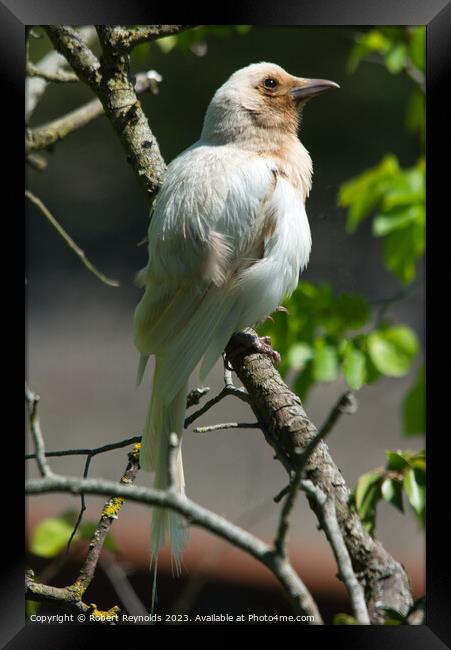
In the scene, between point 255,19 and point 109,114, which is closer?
point 255,19

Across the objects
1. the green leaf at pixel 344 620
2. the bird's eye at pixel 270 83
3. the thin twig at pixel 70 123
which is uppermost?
the bird's eye at pixel 270 83

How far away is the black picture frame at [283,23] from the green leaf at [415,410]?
0.18 metres

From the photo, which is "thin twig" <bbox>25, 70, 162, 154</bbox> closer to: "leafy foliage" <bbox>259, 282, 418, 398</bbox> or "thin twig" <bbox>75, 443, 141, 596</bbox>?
"leafy foliage" <bbox>259, 282, 418, 398</bbox>

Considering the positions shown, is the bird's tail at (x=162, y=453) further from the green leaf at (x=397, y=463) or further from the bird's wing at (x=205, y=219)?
the green leaf at (x=397, y=463)

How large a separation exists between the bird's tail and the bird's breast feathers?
1.11 feet

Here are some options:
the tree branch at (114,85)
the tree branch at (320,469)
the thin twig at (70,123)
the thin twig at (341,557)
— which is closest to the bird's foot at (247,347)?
the tree branch at (320,469)

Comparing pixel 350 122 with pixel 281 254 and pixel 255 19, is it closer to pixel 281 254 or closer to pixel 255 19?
pixel 281 254

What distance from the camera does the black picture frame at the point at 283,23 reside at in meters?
1.98

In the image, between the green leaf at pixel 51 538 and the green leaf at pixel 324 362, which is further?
the green leaf at pixel 324 362

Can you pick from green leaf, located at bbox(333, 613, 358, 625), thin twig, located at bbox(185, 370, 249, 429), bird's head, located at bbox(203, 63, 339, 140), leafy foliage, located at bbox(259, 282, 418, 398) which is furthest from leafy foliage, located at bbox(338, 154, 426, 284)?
green leaf, located at bbox(333, 613, 358, 625)

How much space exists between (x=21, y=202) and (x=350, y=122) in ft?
7.94

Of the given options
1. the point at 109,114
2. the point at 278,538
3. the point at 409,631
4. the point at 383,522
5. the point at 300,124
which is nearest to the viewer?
the point at 278,538

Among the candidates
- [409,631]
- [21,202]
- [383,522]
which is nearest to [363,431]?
[383,522]

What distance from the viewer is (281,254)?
250cm
